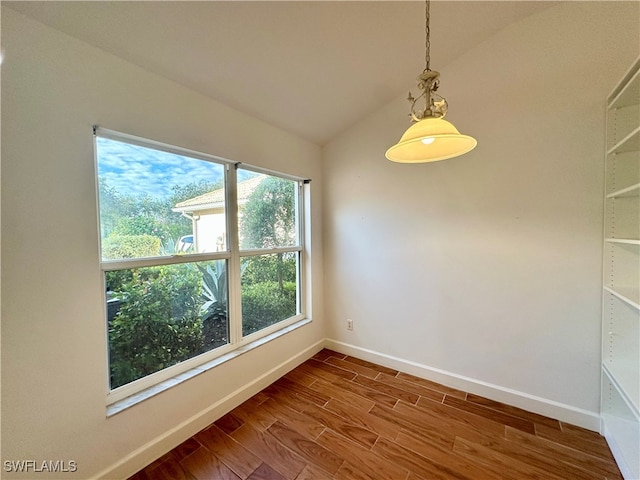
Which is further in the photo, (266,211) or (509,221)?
(266,211)

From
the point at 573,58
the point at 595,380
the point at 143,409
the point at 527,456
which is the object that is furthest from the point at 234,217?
the point at 595,380

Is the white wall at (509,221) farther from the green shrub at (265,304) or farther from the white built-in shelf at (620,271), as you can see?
the green shrub at (265,304)

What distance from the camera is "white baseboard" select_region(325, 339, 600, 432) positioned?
181 centimetres

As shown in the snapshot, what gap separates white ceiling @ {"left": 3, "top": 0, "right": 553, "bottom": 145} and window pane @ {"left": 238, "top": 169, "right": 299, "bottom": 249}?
1.92 feet

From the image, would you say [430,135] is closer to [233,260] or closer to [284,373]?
[233,260]

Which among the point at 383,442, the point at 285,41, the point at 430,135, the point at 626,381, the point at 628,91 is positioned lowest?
the point at 383,442

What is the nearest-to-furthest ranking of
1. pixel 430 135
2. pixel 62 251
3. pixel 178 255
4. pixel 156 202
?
pixel 430 135 → pixel 62 251 → pixel 156 202 → pixel 178 255

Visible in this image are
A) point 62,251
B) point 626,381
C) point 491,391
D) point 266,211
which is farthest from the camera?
point 266,211

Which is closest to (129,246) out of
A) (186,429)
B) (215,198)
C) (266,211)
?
(215,198)

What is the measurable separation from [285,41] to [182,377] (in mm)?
2374

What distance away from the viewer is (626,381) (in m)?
1.45

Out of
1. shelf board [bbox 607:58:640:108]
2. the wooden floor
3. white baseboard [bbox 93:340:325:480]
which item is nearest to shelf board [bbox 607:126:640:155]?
shelf board [bbox 607:58:640:108]

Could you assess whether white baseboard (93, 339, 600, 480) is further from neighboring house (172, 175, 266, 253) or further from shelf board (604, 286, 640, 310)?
neighboring house (172, 175, 266, 253)

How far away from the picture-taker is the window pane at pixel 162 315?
1533 mm
